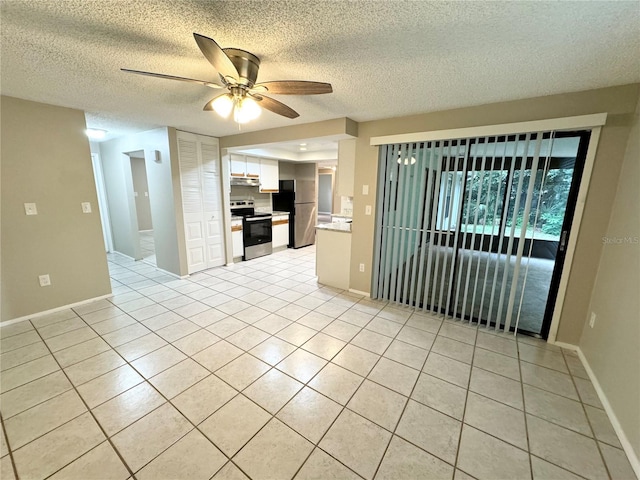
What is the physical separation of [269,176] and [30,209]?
373 cm

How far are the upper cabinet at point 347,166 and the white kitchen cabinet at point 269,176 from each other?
8.42ft

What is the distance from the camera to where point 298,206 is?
608 centimetres

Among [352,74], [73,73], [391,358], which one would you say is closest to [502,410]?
[391,358]

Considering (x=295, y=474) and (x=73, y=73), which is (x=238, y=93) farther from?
(x=295, y=474)

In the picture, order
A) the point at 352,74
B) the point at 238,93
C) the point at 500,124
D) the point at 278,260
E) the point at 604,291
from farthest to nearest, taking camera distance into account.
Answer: the point at 278,260 < the point at 500,124 < the point at 604,291 < the point at 352,74 < the point at 238,93

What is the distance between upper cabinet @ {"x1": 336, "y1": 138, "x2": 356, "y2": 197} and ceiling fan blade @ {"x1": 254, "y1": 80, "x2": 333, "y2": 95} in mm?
1702

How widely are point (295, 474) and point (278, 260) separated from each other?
4102 mm

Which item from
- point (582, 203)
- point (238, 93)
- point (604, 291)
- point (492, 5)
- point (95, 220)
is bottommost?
point (604, 291)

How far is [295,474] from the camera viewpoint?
4.40 ft

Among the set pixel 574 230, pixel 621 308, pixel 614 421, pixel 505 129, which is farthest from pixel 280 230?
pixel 614 421

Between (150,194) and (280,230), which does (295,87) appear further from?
(280,230)

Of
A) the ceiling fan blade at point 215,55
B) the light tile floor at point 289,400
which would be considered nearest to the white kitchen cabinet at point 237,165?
the light tile floor at point 289,400

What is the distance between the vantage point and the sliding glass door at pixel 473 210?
2410 mm

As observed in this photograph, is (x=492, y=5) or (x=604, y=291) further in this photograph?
(x=604, y=291)
